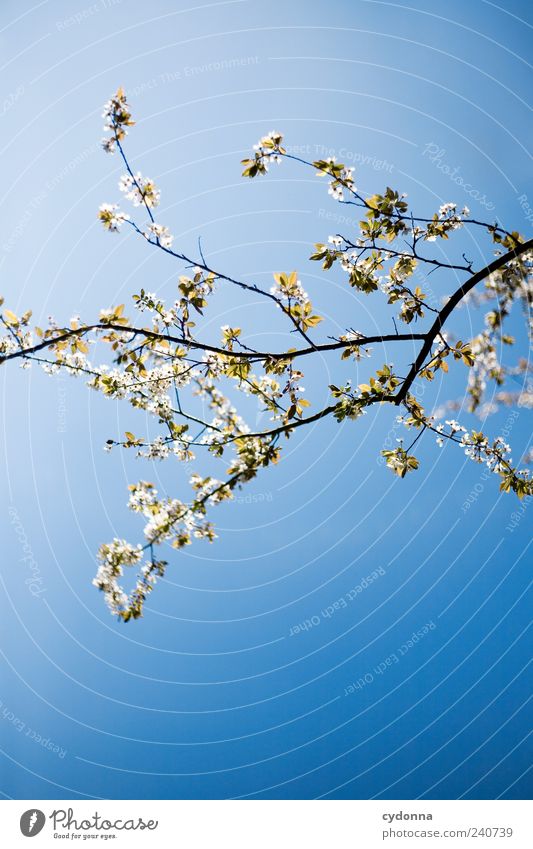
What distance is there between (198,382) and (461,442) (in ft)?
4.22

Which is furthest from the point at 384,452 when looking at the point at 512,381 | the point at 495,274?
the point at 495,274

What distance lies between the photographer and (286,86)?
3439mm

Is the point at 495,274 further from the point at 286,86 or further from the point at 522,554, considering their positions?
the point at 522,554

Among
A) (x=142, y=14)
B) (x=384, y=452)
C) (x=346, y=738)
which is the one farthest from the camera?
(x=346, y=738)

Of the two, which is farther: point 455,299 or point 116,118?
point 455,299

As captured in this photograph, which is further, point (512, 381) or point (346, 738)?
point (346, 738)

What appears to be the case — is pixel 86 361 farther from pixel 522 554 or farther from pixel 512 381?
pixel 522 554

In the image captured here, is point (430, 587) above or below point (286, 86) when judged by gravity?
below

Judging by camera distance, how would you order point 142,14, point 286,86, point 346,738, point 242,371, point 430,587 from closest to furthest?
point 242,371 < point 142,14 < point 286,86 < point 346,738 < point 430,587
